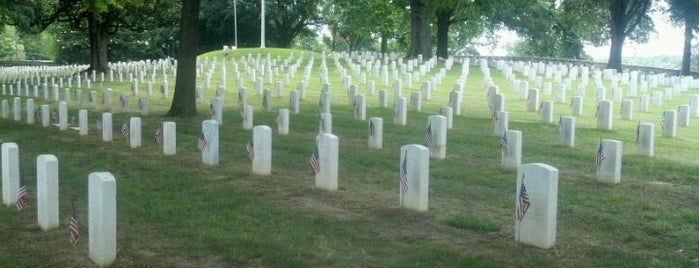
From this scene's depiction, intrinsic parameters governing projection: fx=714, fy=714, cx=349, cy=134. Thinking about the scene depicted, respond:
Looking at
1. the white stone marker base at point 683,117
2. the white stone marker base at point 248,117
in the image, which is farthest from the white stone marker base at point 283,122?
the white stone marker base at point 683,117

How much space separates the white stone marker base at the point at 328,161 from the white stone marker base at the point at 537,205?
2504mm

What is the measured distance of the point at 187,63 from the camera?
601 inches

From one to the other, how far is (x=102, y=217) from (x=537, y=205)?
3.40 meters

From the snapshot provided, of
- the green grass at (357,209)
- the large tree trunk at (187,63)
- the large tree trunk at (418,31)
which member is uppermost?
the large tree trunk at (418,31)

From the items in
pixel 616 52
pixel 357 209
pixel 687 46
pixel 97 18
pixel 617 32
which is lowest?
pixel 357 209

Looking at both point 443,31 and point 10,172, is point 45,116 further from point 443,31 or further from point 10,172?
point 443,31

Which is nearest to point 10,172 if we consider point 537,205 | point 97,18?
point 537,205

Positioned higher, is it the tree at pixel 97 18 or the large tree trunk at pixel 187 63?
the tree at pixel 97 18

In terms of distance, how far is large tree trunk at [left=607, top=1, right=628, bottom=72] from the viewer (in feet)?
117

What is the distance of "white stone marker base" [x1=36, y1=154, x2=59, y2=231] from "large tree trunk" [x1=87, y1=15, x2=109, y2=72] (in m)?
29.3

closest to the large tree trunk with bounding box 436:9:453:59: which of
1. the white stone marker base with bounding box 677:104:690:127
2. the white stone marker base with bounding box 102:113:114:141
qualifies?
the white stone marker base with bounding box 677:104:690:127

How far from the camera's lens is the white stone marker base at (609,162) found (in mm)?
8219

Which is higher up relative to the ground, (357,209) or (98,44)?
(98,44)

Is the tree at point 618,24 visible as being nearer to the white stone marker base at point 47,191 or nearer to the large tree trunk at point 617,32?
the large tree trunk at point 617,32
